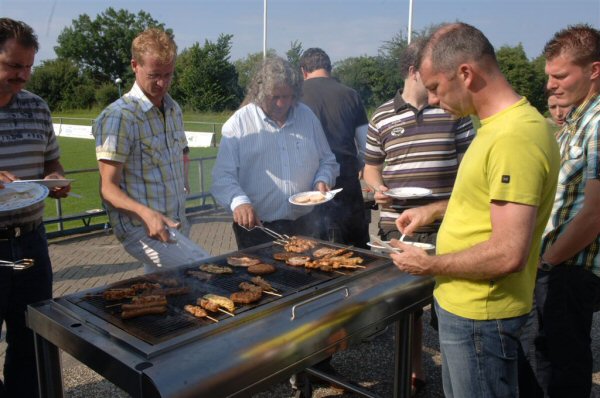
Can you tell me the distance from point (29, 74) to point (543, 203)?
257 centimetres

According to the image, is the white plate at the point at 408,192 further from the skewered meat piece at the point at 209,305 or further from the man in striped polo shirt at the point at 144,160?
the skewered meat piece at the point at 209,305

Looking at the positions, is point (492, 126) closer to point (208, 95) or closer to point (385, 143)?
point (385, 143)

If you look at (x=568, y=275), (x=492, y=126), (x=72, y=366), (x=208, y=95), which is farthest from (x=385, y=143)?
(x=208, y=95)

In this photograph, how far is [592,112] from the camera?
240 centimetres

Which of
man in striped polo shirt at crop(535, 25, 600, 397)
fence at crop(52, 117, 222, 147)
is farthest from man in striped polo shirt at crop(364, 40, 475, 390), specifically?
fence at crop(52, 117, 222, 147)

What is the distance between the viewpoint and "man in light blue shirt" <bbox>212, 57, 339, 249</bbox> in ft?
10.6

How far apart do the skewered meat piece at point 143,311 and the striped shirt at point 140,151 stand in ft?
3.14

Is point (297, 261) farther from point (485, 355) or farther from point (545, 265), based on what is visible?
point (545, 265)

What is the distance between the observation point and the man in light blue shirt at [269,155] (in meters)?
3.24

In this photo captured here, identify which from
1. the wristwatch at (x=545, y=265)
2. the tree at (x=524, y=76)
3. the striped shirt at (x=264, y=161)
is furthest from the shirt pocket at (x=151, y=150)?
the tree at (x=524, y=76)

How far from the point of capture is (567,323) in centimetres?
257

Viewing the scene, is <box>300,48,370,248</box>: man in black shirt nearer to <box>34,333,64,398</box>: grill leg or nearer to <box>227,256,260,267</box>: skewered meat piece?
<box>227,256,260,267</box>: skewered meat piece

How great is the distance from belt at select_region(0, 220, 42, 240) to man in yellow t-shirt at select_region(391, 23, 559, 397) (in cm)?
199

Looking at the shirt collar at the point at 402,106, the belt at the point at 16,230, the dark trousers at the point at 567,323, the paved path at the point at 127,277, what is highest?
the shirt collar at the point at 402,106
